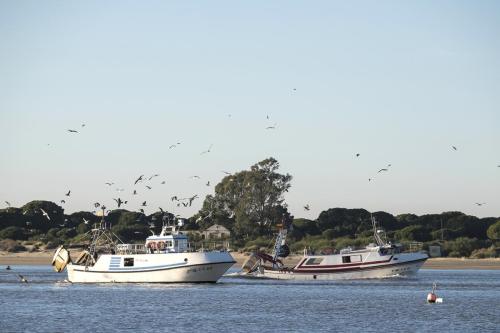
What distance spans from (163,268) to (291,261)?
214ft

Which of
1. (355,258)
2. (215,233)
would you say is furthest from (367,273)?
(215,233)

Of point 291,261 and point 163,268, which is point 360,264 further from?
point 291,261

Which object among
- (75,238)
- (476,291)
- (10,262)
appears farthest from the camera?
(75,238)

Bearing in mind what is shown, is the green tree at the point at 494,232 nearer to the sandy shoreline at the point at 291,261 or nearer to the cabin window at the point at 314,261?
the sandy shoreline at the point at 291,261

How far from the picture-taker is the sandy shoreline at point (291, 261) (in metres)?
152

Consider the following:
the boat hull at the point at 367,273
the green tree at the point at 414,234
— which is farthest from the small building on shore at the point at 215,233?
the boat hull at the point at 367,273

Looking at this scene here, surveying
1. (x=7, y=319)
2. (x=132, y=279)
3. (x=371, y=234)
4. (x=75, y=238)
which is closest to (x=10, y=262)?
(x=75, y=238)

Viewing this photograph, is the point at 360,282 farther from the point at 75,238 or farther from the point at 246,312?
the point at 75,238

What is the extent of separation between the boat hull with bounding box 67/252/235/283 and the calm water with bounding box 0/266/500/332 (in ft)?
3.56

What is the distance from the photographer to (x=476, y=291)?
9700cm

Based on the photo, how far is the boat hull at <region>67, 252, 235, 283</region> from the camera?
99812 millimetres

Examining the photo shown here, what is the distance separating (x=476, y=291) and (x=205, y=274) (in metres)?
23.2

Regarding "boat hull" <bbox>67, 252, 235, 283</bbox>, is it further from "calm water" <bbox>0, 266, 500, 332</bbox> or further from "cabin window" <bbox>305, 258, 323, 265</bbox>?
"cabin window" <bbox>305, 258, 323, 265</bbox>

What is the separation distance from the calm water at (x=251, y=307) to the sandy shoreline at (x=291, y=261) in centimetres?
4177
